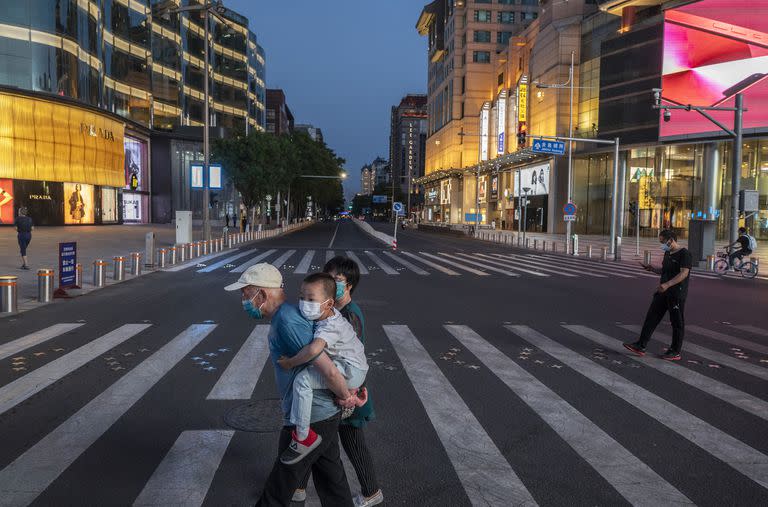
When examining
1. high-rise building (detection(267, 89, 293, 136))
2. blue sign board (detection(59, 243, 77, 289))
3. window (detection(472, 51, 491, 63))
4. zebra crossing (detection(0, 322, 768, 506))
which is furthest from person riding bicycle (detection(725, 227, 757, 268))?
high-rise building (detection(267, 89, 293, 136))

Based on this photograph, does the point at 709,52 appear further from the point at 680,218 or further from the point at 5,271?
the point at 5,271

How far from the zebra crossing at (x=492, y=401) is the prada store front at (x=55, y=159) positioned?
1541 inches

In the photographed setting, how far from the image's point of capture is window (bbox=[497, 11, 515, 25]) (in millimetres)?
91188

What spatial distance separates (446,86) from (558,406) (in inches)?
4042

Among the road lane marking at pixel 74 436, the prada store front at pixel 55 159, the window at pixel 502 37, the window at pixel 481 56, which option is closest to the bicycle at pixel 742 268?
the road lane marking at pixel 74 436

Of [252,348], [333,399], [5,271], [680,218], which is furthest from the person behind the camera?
[680,218]

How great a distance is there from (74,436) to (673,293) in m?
7.39

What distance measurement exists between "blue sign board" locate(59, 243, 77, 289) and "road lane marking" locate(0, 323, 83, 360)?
13.1 ft

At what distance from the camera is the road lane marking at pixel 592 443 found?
13.1 feet

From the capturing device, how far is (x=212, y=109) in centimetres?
7488

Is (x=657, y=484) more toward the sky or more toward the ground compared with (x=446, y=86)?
more toward the ground

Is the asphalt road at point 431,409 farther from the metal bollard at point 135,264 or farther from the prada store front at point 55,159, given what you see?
the prada store front at point 55,159

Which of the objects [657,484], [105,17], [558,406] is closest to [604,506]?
[657,484]

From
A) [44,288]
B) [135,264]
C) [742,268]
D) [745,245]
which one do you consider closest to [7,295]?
[44,288]
